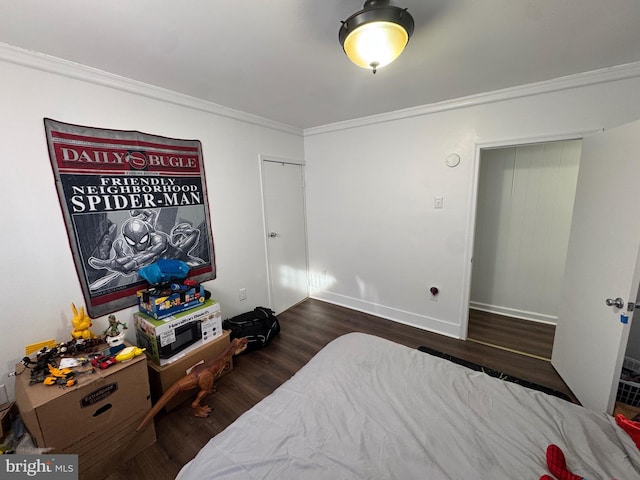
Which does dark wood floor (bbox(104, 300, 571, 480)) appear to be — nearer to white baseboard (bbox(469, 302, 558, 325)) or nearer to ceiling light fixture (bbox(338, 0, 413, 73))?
white baseboard (bbox(469, 302, 558, 325))

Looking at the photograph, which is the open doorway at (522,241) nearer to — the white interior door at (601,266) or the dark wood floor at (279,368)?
the dark wood floor at (279,368)

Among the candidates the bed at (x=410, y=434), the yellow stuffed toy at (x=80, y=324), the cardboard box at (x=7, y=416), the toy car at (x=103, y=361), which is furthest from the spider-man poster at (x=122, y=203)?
the bed at (x=410, y=434)

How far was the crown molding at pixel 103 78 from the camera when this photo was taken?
144 centimetres

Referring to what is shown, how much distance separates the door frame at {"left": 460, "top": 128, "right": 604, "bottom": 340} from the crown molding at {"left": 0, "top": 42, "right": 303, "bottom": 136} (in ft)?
7.77

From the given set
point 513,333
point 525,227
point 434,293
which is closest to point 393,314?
point 434,293

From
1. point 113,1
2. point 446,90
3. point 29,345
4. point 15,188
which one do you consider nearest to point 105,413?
point 29,345

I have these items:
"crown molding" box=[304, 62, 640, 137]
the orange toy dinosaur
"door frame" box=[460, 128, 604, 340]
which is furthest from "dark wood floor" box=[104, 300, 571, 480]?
"crown molding" box=[304, 62, 640, 137]

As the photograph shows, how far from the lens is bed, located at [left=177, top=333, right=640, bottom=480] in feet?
2.97

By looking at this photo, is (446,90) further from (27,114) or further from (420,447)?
(27,114)

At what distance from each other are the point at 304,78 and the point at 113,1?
3.70 ft

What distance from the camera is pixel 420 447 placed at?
38.8 inches

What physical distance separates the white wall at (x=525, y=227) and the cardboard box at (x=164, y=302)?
310 cm

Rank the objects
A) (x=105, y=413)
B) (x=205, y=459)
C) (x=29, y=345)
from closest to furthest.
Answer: (x=205, y=459)
(x=105, y=413)
(x=29, y=345)

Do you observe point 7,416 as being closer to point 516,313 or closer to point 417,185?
point 417,185
